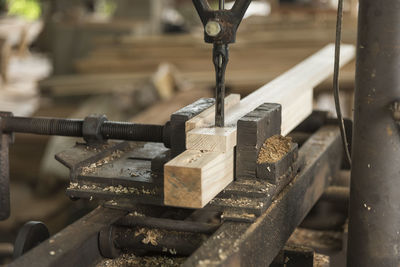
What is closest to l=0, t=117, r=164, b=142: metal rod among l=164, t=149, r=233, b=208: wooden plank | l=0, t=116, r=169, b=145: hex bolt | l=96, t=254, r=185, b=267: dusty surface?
l=0, t=116, r=169, b=145: hex bolt

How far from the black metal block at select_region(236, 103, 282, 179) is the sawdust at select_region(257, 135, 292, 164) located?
16mm

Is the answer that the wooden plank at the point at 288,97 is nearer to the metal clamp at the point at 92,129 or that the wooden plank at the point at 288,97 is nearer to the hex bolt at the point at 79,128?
the hex bolt at the point at 79,128

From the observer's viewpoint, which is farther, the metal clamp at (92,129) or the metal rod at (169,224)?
the metal clamp at (92,129)

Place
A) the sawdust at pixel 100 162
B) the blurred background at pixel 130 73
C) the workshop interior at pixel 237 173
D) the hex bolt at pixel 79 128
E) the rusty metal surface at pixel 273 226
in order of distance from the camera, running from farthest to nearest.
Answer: the blurred background at pixel 130 73 < the hex bolt at pixel 79 128 < the sawdust at pixel 100 162 < the workshop interior at pixel 237 173 < the rusty metal surface at pixel 273 226

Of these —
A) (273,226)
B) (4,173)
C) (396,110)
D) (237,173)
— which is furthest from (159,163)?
(396,110)

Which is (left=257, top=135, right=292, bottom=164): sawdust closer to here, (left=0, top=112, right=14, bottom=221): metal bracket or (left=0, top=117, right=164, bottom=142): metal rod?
(left=0, top=117, right=164, bottom=142): metal rod

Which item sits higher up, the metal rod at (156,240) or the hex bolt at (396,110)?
the hex bolt at (396,110)

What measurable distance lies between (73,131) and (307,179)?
66 cm

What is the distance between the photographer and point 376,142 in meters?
1.43

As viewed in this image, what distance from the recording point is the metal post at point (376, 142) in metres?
1.38

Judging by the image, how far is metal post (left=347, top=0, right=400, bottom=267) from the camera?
1.38m

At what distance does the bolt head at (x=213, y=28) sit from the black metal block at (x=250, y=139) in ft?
0.66

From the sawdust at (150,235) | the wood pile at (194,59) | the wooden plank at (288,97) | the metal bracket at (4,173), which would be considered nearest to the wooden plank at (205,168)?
the wooden plank at (288,97)

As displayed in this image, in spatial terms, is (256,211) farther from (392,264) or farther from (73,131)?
(73,131)
